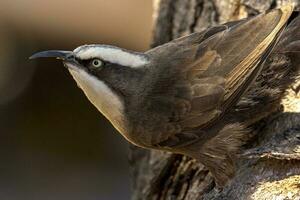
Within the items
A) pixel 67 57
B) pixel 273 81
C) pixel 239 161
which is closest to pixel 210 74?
pixel 273 81

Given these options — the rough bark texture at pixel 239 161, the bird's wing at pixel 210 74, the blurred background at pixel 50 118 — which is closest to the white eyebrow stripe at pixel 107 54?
the bird's wing at pixel 210 74

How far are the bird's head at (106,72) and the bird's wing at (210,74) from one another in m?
0.15

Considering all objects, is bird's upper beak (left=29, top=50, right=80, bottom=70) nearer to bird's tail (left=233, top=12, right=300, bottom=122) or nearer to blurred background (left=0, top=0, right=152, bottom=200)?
bird's tail (left=233, top=12, right=300, bottom=122)

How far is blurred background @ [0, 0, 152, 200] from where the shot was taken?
9086mm

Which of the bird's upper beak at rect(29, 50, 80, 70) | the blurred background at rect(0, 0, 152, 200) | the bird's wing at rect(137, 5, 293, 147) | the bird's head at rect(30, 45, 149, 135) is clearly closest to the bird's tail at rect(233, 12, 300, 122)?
the bird's wing at rect(137, 5, 293, 147)

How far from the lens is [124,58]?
450cm

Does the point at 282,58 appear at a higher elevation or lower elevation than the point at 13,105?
higher

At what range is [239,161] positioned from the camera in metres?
4.50

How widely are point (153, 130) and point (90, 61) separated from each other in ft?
1.71

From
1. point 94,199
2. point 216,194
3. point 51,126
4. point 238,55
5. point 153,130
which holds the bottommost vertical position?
point 94,199

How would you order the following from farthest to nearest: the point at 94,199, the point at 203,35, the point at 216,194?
1. the point at 94,199
2. the point at 203,35
3. the point at 216,194

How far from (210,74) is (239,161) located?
19.5 inches

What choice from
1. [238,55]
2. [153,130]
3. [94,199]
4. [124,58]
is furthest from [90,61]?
[94,199]

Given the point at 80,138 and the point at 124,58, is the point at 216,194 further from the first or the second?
the point at 80,138
